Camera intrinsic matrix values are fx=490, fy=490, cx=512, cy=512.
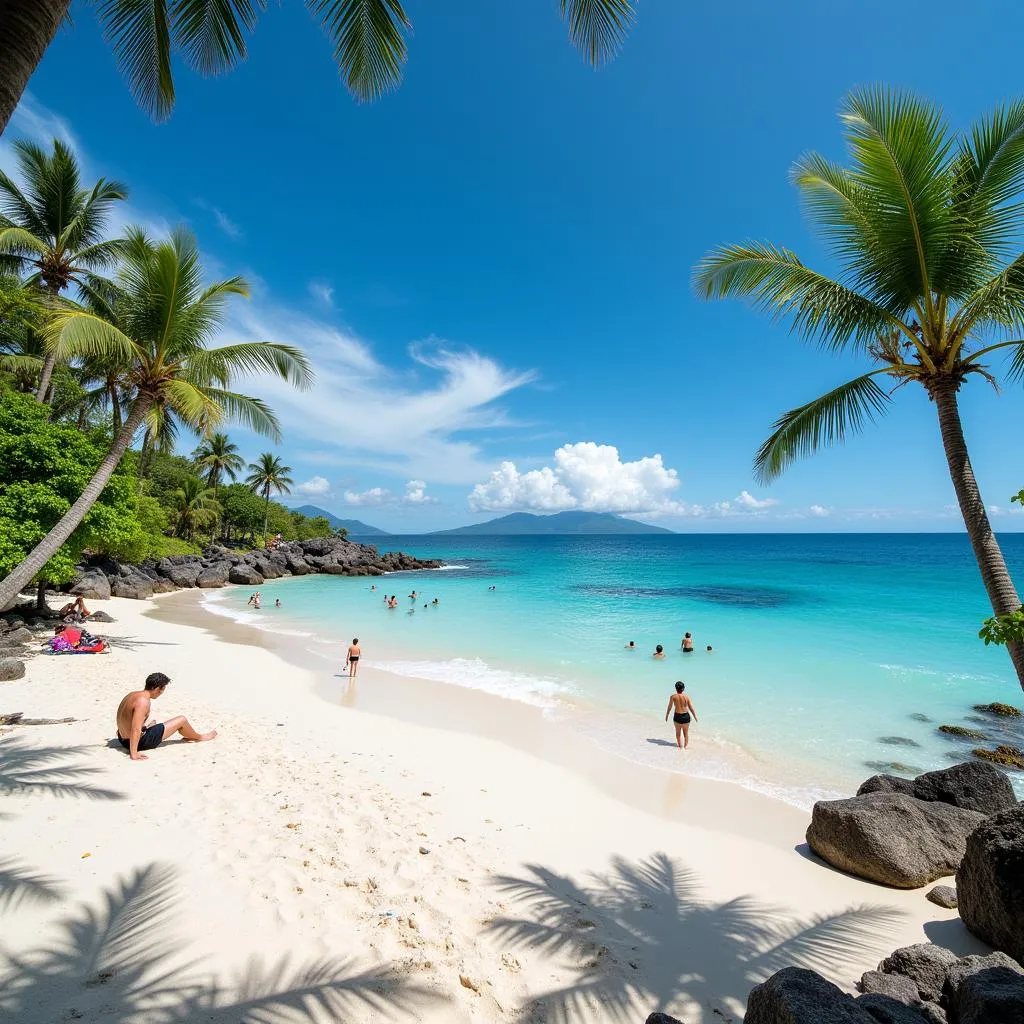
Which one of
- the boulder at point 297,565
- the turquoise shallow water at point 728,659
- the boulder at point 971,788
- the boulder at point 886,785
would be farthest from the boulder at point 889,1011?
the boulder at point 297,565

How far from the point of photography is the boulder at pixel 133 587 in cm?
2439

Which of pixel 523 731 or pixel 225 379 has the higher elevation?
pixel 225 379

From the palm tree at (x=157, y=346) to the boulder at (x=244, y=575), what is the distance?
2837 centimetres

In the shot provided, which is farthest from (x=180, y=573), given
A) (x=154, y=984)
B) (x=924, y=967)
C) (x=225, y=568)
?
(x=924, y=967)

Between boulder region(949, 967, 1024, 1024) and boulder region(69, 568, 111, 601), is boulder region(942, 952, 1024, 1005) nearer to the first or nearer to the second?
boulder region(949, 967, 1024, 1024)

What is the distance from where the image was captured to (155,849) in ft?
13.9

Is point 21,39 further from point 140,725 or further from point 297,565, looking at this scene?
point 297,565

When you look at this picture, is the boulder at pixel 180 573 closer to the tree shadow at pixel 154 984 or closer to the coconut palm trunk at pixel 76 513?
the coconut palm trunk at pixel 76 513

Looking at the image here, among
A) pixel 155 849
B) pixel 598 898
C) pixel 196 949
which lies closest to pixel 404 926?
pixel 196 949

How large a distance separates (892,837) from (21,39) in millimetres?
9842

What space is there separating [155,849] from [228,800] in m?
1.09

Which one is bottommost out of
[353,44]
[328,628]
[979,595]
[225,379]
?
[328,628]

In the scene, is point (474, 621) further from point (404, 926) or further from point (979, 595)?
point (979, 595)

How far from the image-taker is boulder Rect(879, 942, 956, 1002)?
3226mm
